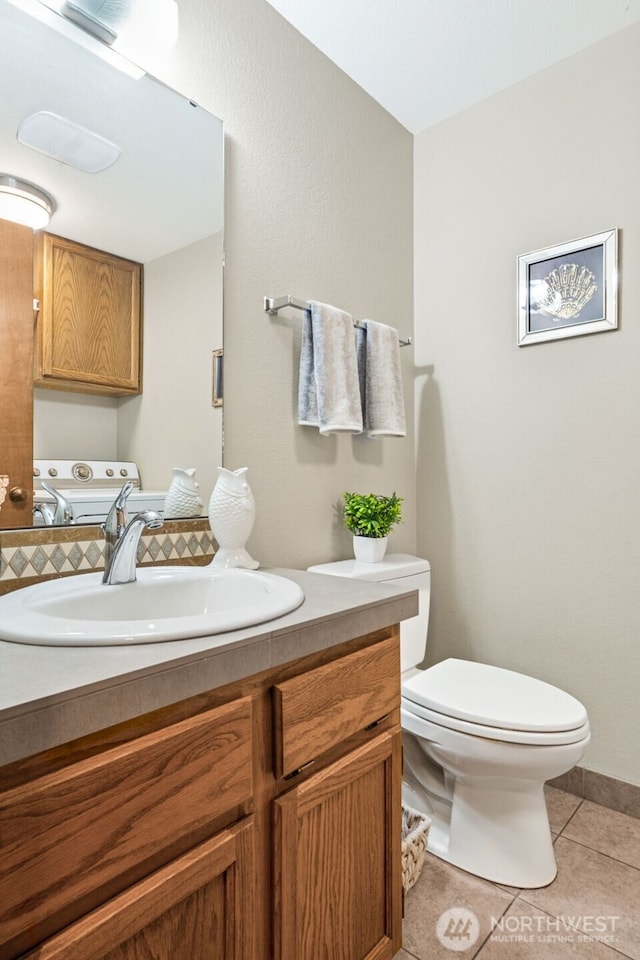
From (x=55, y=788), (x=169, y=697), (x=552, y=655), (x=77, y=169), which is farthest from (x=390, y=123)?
(x=55, y=788)

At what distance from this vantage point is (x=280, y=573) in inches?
54.2

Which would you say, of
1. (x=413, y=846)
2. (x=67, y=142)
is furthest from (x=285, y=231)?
(x=413, y=846)

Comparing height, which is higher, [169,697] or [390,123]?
[390,123]

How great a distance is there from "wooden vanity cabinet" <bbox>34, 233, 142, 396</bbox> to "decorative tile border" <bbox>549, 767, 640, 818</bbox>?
1829 mm

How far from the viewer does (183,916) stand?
0.71 metres

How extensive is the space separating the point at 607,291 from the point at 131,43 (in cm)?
150

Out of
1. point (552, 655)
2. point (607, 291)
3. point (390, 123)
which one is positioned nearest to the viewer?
point (607, 291)

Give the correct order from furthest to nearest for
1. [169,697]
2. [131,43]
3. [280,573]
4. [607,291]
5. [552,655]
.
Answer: [552,655], [607,291], [280,573], [131,43], [169,697]

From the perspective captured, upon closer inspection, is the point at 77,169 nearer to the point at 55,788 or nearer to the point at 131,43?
the point at 131,43

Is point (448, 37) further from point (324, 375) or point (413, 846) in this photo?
point (413, 846)

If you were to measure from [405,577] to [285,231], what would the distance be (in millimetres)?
1163

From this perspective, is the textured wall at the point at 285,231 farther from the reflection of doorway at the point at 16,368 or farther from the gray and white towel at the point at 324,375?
the reflection of doorway at the point at 16,368

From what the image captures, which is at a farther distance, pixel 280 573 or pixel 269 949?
pixel 280 573

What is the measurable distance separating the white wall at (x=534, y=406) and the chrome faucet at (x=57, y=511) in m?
1.42
